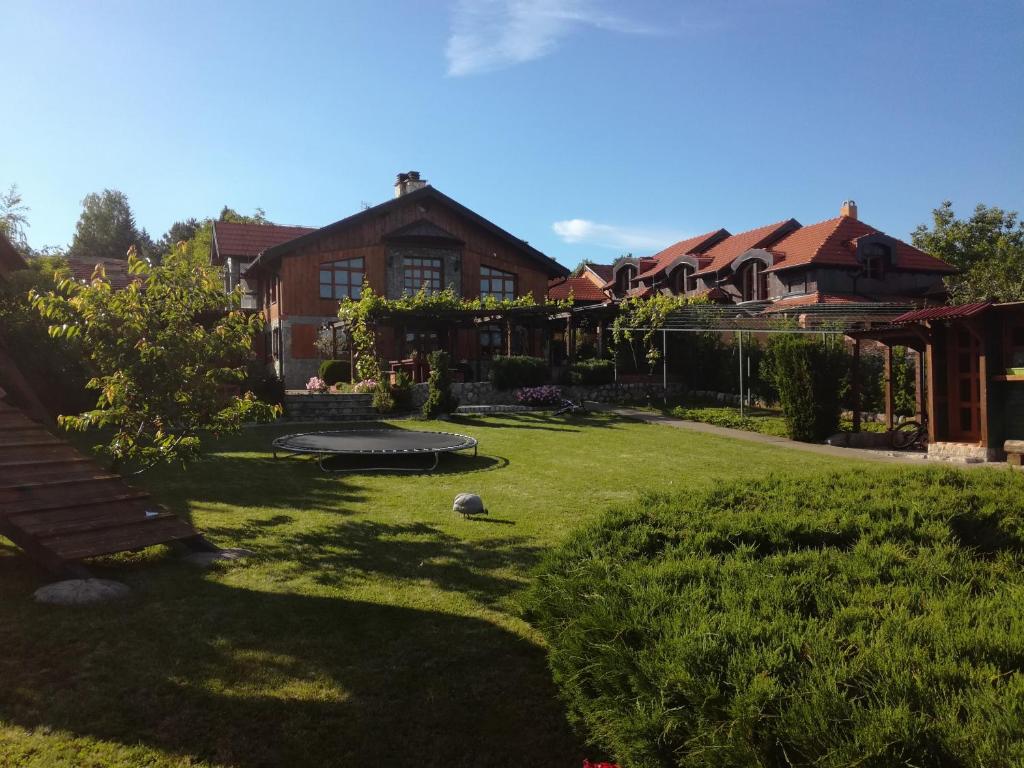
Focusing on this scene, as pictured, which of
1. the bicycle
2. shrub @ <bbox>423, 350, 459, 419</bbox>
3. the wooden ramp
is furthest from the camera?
shrub @ <bbox>423, 350, 459, 419</bbox>

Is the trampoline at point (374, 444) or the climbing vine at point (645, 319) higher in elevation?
the climbing vine at point (645, 319)

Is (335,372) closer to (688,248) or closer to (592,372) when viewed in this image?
(592,372)

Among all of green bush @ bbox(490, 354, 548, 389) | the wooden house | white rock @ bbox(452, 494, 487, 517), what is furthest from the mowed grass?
green bush @ bbox(490, 354, 548, 389)

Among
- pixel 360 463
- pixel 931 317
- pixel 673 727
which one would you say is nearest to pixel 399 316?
pixel 360 463

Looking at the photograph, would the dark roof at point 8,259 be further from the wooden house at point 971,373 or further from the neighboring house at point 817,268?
the neighboring house at point 817,268

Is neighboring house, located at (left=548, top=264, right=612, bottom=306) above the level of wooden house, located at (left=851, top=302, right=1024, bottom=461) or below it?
above

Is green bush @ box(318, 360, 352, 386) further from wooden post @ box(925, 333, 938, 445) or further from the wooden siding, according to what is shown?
wooden post @ box(925, 333, 938, 445)

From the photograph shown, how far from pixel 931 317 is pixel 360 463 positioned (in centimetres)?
1078

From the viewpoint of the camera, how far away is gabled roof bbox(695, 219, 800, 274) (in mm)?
36438

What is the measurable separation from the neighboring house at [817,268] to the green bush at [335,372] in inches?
677

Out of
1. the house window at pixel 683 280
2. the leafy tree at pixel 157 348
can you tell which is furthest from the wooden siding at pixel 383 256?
the leafy tree at pixel 157 348

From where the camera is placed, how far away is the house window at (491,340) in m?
29.3

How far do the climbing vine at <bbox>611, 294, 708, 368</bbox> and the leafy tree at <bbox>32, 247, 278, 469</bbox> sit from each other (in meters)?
16.6

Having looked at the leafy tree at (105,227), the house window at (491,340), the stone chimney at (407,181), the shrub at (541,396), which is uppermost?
the leafy tree at (105,227)
